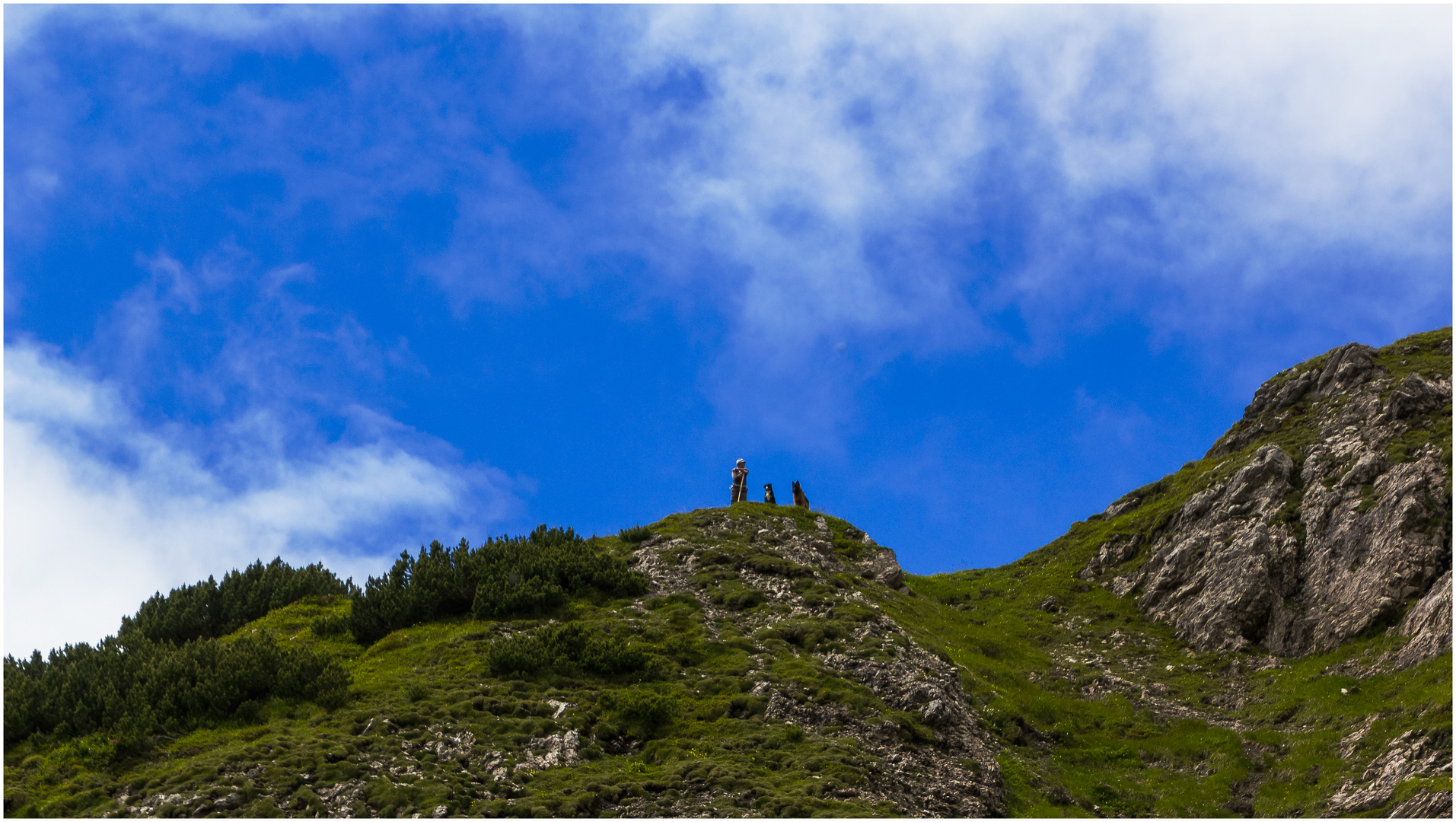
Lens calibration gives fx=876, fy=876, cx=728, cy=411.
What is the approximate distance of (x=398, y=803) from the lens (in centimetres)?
2025

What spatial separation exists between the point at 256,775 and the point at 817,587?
23.5m

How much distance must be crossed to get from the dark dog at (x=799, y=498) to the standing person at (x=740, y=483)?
305 centimetres

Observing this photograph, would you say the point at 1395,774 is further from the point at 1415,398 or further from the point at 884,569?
the point at 1415,398

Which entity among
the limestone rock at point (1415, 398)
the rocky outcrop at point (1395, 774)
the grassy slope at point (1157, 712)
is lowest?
the rocky outcrop at point (1395, 774)

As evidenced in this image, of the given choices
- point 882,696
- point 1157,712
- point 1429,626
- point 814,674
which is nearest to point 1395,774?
point 1157,712

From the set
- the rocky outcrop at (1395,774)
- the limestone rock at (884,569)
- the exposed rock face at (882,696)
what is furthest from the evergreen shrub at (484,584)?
the rocky outcrop at (1395,774)

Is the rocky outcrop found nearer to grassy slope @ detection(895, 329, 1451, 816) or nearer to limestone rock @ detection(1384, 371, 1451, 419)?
grassy slope @ detection(895, 329, 1451, 816)

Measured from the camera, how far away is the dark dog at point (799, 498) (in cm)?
5375

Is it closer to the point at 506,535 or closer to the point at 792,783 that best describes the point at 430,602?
the point at 506,535

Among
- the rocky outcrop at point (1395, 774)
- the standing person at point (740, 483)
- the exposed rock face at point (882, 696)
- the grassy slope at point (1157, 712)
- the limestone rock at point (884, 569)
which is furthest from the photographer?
the standing person at point (740, 483)

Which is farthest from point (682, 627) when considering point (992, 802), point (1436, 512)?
point (1436, 512)

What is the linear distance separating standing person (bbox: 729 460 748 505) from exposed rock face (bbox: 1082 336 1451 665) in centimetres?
2023

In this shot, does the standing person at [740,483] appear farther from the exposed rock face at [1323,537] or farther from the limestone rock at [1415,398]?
the limestone rock at [1415,398]

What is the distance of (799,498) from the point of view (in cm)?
5403
